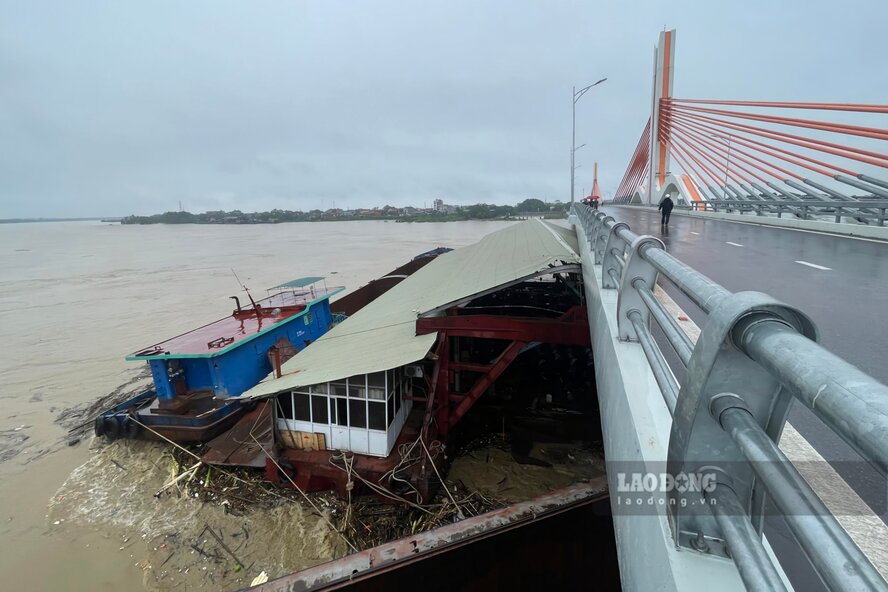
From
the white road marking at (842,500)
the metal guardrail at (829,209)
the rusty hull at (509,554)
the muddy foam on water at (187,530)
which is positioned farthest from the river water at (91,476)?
the metal guardrail at (829,209)

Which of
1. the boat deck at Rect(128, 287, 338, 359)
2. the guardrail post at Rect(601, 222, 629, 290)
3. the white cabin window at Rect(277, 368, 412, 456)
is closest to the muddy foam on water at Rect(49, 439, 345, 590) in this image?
the white cabin window at Rect(277, 368, 412, 456)

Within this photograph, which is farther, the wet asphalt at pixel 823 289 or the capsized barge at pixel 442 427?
the capsized barge at pixel 442 427

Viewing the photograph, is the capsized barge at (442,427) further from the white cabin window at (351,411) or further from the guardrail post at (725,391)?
the guardrail post at (725,391)

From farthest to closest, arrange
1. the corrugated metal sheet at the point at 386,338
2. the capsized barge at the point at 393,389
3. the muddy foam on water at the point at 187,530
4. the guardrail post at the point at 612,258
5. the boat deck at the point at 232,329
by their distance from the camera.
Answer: the boat deck at the point at 232,329
the capsized barge at the point at 393,389
the corrugated metal sheet at the point at 386,338
the muddy foam on water at the point at 187,530
the guardrail post at the point at 612,258

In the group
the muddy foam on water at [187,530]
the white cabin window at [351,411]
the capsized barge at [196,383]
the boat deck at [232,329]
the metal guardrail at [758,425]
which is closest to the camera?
the metal guardrail at [758,425]

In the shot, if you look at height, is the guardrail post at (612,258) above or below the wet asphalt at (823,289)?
above

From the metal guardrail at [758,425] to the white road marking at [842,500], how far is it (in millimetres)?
581

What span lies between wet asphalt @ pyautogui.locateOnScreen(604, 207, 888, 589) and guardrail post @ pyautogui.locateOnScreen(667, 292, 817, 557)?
72 centimetres

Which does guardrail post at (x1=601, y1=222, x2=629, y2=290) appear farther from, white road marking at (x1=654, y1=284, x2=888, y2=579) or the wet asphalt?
white road marking at (x1=654, y1=284, x2=888, y2=579)

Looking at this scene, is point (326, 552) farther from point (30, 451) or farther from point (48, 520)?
point (30, 451)

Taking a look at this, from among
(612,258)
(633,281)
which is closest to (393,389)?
(612,258)

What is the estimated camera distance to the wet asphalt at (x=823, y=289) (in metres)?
2.09

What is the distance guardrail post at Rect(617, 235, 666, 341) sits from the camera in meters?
2.66

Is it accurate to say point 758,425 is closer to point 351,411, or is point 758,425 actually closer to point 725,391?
point 725,391
